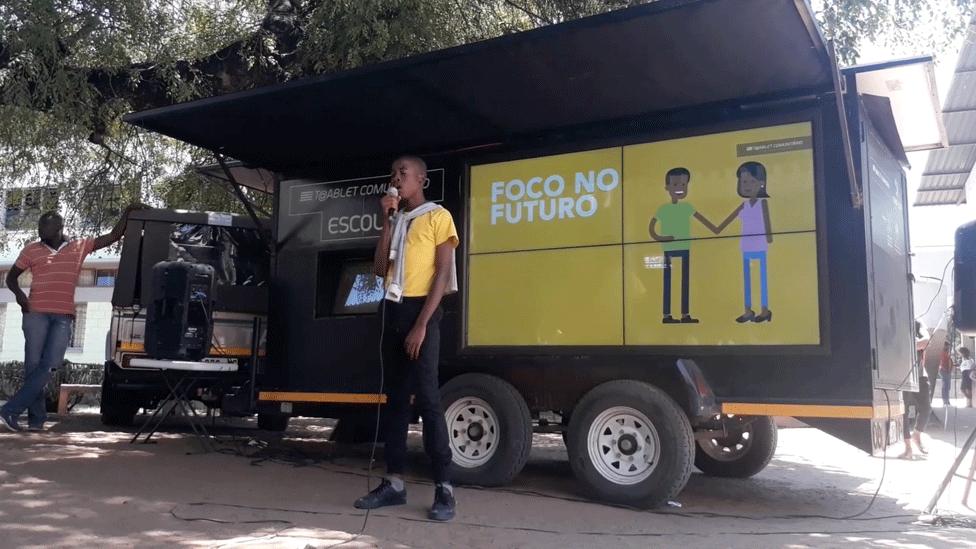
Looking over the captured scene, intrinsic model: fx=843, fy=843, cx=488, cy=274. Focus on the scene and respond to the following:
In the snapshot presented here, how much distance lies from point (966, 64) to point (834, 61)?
40.0ft

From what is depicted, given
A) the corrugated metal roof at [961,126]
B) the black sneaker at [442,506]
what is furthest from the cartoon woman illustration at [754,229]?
the corrugated metal roof at [961,126]

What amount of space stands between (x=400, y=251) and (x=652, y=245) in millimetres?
1843

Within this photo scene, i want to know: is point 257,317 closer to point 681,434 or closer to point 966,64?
point 681,434

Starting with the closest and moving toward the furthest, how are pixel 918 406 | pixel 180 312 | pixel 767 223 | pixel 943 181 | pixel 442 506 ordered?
1. pixel 442 506
2. pixel 767 223
3. pixel 180 312
4. pixel 918 406
5. pixel 943 181

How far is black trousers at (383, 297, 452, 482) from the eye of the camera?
468 centimetres

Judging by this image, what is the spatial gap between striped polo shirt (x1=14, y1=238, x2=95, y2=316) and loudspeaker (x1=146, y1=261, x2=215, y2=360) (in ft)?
4.16

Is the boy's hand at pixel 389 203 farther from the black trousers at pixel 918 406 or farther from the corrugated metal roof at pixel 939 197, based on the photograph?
the corrugated metal roof at pixel 939 197

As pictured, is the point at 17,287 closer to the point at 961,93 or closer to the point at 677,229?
Answer: the point at 677,229

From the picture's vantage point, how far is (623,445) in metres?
5.50

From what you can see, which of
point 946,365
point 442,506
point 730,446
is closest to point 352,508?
point 442,506

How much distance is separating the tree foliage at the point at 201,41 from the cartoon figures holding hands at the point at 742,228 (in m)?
2.84

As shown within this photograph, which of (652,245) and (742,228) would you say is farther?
(652,245)

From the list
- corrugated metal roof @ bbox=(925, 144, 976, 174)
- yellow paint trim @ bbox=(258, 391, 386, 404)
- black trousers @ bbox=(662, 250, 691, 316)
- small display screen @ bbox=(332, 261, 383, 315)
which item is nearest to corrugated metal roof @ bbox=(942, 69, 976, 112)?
corrugated metal roof @ bbox=(925, 144, 976, 174)

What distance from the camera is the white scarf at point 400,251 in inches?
187
